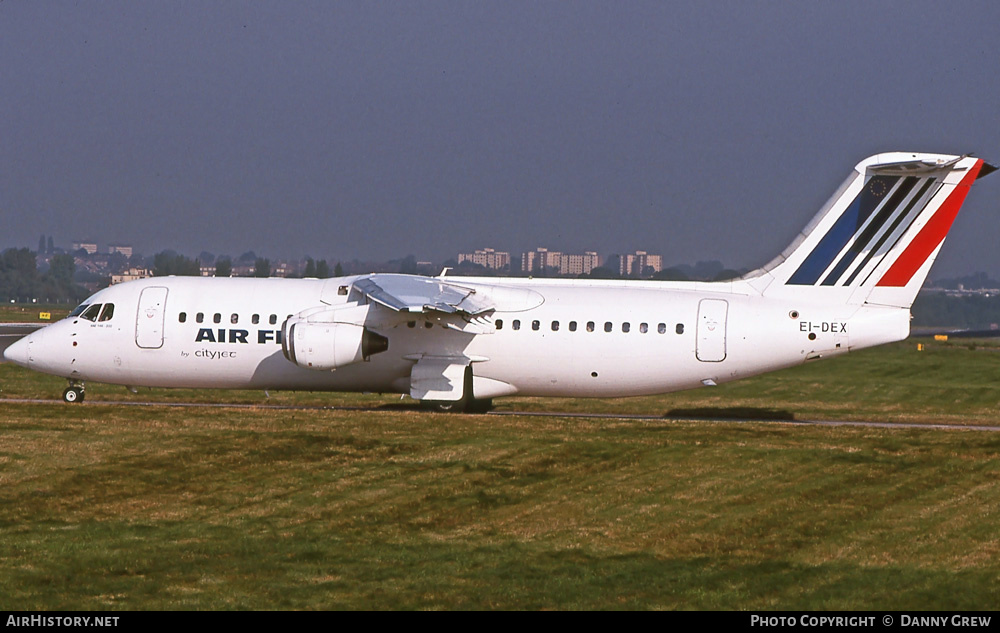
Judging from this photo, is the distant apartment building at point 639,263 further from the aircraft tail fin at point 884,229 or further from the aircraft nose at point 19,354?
the aircraft nose at point 19,354

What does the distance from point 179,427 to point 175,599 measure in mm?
11262

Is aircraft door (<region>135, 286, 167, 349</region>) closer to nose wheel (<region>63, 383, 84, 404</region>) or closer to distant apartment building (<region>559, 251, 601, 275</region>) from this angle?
nose wheel (<region>63, 383, 84, 404</region>)

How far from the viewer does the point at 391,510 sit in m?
17.0

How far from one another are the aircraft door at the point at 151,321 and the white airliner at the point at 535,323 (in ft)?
0.11

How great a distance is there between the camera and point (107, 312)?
29297 millimetres

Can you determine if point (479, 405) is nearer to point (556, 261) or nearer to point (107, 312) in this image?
point (107, 312)

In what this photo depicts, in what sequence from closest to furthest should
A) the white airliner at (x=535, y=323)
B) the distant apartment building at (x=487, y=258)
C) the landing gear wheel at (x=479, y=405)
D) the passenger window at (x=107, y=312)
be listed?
the white airliner at (x=535, y=323), the landing gear wheel at (x=479, y=405), the passenger window at (x=107, y=312), the distant apartment building at (x=487, y=258)

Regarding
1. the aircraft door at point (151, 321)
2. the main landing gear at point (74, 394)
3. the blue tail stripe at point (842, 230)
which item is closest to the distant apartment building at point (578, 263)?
the blue tail stripe at point (842, 230)

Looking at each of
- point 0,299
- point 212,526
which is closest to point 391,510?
point 212,526

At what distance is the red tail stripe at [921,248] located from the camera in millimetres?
26750

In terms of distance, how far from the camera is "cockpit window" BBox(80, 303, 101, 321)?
29438 mm

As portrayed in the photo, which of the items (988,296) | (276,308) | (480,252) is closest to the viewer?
(276,308)

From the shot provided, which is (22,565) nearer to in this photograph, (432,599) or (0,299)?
(432,599)
